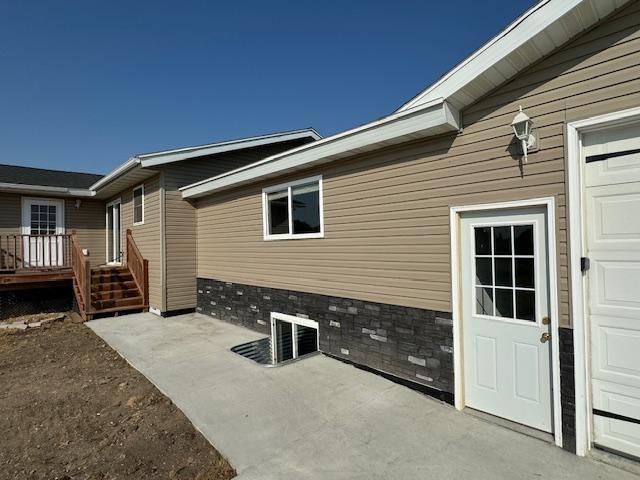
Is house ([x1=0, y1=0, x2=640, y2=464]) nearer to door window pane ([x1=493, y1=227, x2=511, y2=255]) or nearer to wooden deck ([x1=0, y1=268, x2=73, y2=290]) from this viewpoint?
door window pane ([x1=493, y1=227, x2=511, y2=255])

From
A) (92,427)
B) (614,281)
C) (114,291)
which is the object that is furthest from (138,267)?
(614,281)

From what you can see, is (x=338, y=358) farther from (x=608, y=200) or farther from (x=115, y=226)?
(x=115, y=226)

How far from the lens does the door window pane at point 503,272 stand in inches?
132

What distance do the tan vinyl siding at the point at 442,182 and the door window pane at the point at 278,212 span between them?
283 mm

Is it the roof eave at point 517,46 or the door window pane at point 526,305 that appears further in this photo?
the door window pane at point 526,305

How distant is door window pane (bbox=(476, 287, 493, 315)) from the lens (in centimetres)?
350

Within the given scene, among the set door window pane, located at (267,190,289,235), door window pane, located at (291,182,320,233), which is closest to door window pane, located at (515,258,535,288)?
door window pane, located at (291,182,320,233)

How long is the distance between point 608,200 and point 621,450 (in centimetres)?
194

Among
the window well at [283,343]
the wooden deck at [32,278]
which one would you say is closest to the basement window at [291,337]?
the window well at [283,343]

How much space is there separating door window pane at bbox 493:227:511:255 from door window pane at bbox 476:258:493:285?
0.14 metres

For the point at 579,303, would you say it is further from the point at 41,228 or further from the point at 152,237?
the point at 41,228

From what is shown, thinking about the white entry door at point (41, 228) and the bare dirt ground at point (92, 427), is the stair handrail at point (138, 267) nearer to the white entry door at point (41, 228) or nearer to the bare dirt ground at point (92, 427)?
the white entry door at point (41, 228)

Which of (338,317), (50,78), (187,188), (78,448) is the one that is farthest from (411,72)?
(78,448)

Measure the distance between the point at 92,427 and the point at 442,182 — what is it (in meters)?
4.45
